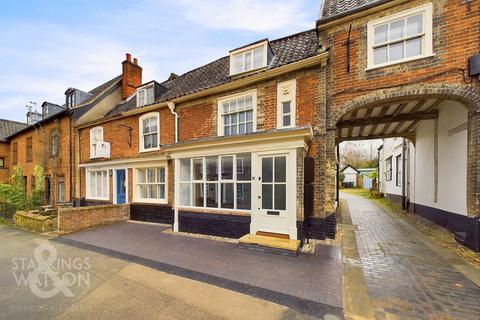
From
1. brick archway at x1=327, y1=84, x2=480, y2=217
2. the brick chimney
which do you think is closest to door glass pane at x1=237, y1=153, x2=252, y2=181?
brick archway at x1=327, y1=84, x2=480, y2=217

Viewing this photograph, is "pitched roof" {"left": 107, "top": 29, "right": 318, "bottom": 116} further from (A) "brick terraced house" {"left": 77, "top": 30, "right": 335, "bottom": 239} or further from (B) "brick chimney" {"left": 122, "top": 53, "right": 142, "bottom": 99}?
(B) "brick chimney" {"left": 122, "top": 53, "right": 142, "bottom": 99}

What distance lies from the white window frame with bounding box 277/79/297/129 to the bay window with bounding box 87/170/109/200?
999cm

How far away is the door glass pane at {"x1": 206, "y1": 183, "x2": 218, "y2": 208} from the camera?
729 centimetres

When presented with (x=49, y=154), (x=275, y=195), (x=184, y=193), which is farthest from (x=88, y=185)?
(x=275, y=195)

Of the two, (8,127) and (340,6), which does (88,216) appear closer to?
(340,6)

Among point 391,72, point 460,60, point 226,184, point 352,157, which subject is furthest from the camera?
point 352,157

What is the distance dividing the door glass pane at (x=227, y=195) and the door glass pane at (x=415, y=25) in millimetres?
6944

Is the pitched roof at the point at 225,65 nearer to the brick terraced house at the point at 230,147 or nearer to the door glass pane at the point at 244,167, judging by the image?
the brick terraced house at the point at 230,147

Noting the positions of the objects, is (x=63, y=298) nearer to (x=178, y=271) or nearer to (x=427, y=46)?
(x=178, y=271)

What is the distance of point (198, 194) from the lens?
303 inches

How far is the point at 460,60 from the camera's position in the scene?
5445 mm

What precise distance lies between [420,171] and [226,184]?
10506 millimetres

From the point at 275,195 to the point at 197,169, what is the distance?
10.4ft

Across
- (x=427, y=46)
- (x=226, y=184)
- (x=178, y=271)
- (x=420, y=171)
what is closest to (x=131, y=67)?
(x=226, y=184)
